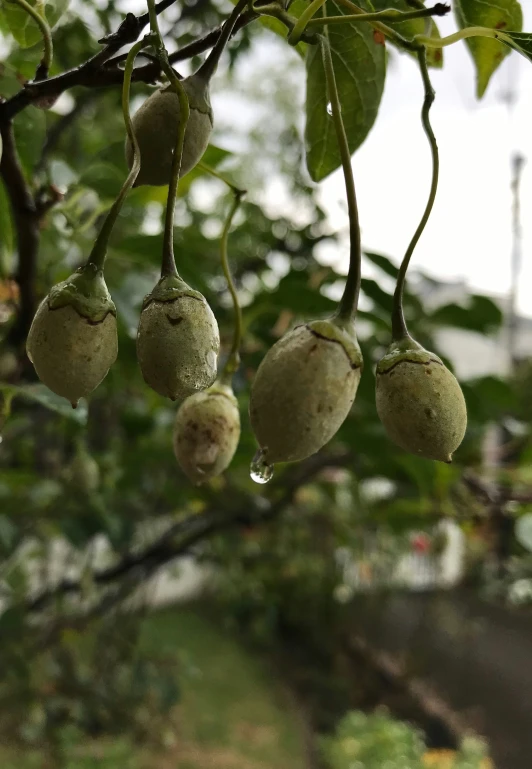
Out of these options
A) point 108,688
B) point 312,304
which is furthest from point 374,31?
point 108,688

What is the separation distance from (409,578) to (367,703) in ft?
3.90

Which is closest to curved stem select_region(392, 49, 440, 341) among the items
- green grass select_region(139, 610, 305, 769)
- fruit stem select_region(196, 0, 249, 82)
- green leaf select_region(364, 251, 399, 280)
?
fruit stem select_region(196, 0, 249, 82)

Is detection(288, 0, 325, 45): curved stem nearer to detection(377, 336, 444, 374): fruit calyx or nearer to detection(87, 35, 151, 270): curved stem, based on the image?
detection(87, 35, 151, 270): curved stem

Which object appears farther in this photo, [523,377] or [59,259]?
[523,377]

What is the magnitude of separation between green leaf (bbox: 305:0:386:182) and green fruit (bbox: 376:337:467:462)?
0.72ft

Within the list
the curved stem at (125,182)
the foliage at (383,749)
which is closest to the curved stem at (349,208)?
the curved stem at (125,182)

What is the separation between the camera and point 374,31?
47cm

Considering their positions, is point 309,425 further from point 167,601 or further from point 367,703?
point 167,601

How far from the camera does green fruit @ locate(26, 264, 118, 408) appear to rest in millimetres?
352

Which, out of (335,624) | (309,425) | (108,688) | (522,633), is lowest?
(335,624)

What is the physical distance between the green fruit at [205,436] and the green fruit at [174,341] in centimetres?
11

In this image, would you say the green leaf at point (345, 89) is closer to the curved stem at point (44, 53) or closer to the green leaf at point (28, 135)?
the curved stem at point (44, 53)

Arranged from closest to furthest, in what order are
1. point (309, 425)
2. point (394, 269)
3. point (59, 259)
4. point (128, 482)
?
1. point (309, 425)
2. point (59, 259)
3. point (394, 269)
4. point (128, 482)

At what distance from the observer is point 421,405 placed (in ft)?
1.18
